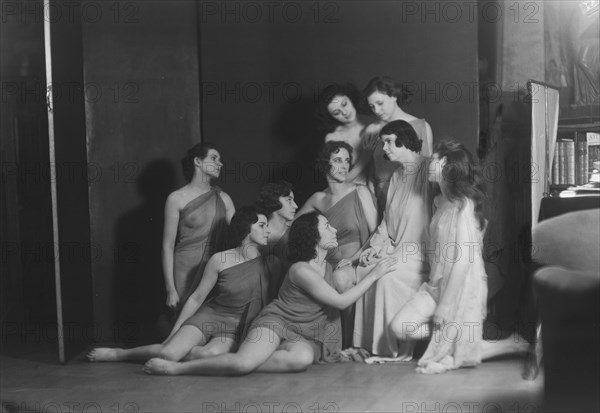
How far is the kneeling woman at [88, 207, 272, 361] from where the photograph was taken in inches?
205

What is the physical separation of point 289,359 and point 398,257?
85 centimetres

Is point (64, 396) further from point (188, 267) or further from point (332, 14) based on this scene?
point (332, 14)

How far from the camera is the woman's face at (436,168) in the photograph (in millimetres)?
4949

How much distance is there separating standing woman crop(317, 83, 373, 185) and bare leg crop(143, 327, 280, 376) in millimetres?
1075

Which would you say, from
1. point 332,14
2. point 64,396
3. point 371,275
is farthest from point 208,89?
point 64,396

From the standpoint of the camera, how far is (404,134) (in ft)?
16.5

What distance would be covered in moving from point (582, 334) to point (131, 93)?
3.59 meters

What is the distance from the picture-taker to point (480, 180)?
4.94m

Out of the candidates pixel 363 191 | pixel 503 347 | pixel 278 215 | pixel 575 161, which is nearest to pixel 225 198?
pixel 278 215

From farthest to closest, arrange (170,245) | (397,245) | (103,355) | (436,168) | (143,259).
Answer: (143,259) < (170,245) < (103,355) < (397,245) < (436,168)


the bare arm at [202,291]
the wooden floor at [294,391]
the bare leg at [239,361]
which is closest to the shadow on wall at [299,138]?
the bare arm at [202,291]

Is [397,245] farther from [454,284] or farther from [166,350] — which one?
[166,350]

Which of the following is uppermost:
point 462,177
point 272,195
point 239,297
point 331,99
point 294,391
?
point 331,99

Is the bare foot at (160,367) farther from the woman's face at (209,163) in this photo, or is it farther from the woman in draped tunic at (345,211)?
the woman's face at (209,163)
